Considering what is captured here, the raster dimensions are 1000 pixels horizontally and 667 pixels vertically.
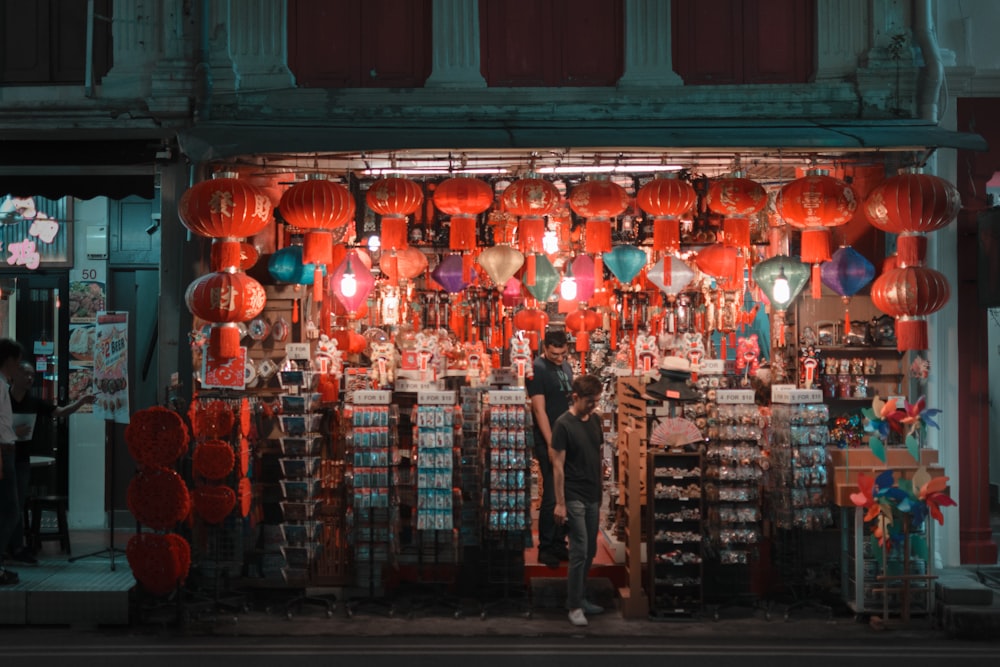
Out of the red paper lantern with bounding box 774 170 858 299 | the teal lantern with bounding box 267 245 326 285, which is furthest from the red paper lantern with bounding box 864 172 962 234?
the teal lantern with bounding box 267 245 326 285

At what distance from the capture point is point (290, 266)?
10.6 meters

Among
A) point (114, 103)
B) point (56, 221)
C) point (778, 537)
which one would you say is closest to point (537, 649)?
point (778, 537)

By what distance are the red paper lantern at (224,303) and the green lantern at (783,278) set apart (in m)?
4.74

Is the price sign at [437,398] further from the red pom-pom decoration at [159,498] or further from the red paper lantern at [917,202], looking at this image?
the red paper lantern at [917,202]

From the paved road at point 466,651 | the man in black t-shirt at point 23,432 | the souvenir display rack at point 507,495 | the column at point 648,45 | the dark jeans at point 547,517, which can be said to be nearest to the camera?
the paved road at point 466,651

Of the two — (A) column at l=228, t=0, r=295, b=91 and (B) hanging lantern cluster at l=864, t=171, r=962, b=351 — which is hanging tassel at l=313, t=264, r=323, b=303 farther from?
(B) hanging lantern cluster at l=864, t=171, r=962, b=351

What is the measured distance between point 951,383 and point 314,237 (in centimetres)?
643

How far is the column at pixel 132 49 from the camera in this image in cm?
1082

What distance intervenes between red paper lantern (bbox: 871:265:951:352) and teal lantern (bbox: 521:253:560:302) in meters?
3.00

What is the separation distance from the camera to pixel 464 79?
10.9 metres

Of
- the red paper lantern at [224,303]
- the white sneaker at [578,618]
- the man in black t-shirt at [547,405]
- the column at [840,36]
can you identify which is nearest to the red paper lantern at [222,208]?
the red paper lantern at [224,303]

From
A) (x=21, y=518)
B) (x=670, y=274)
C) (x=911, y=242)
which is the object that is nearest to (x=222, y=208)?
(x=21, y=518)

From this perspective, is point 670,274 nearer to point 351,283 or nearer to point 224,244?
point 351,283

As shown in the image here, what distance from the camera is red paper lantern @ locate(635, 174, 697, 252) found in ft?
32.4
